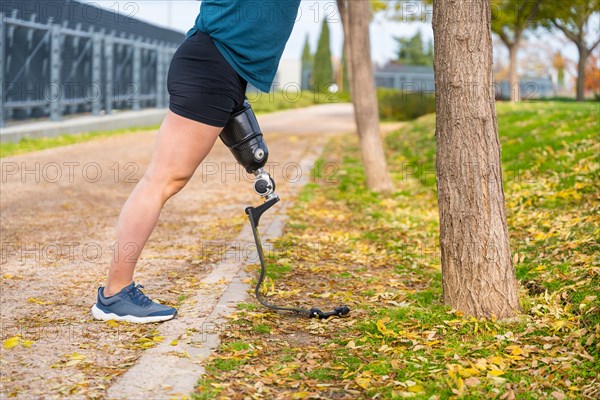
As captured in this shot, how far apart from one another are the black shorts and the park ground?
1.09 metres

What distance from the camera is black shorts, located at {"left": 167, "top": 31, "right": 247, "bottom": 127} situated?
3654mm


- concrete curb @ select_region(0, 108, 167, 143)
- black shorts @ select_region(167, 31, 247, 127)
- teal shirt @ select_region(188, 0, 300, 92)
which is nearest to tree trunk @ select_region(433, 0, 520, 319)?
teal shirt @ select_region(188, 0, 300, 92)

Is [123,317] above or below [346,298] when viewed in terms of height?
above

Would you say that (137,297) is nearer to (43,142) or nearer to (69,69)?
(43,142)

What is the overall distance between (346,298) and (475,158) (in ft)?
3.89

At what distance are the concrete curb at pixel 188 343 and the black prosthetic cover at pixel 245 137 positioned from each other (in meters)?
0.85

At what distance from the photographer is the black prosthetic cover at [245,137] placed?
12.9 feet

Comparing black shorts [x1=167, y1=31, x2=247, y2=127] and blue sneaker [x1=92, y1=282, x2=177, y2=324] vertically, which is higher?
black shorts [x1=167, y1=31, x2=247, y2=127]

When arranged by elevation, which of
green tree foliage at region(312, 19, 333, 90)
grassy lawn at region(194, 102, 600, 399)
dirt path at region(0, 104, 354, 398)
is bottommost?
grassy lawn at region(194, 102, 600, 399)

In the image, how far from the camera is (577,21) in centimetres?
2773

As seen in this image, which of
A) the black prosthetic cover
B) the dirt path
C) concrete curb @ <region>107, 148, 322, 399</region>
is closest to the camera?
concrete curb @ <region>107, 148, 322, 399</region>

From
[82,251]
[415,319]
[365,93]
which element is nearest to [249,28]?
[415,319]

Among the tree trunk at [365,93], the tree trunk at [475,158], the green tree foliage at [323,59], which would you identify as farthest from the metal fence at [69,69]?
the green tree foliage at [323,59]

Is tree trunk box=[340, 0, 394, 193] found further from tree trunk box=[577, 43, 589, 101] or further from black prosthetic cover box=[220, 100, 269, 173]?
tree trunk box=[577, 43, 589, 101]
